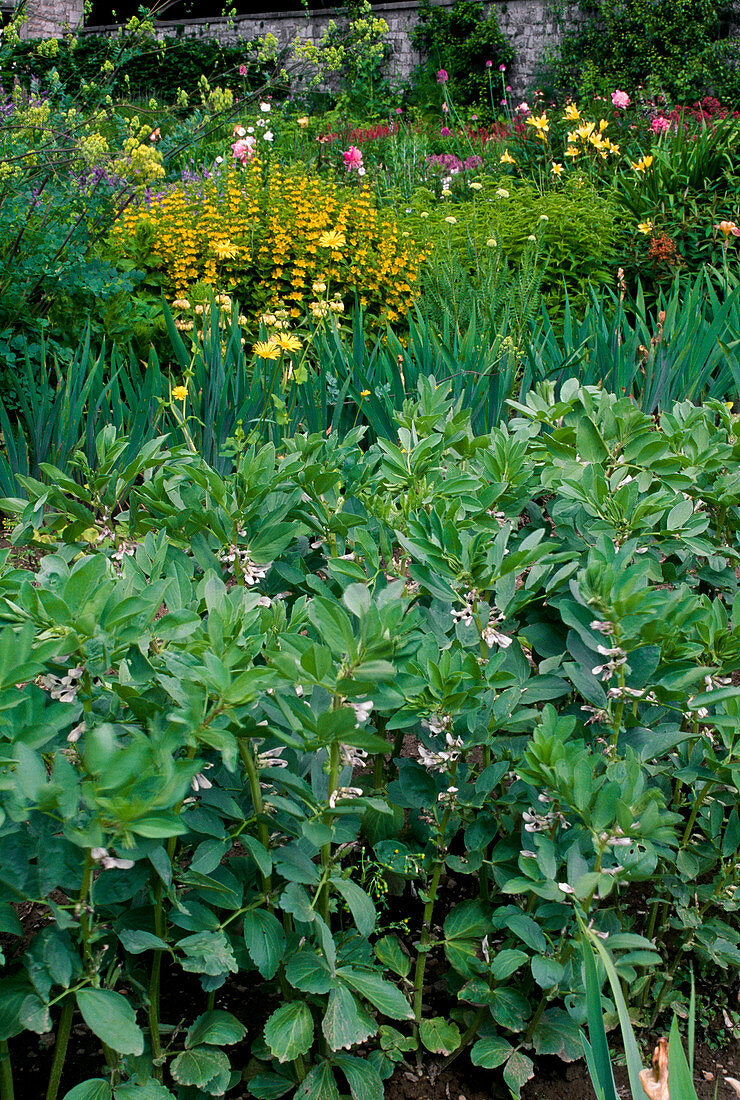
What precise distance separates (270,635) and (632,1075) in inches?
21.5

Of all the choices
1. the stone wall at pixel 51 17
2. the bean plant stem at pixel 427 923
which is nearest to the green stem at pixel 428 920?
the bean plant stem at pixel 427 923

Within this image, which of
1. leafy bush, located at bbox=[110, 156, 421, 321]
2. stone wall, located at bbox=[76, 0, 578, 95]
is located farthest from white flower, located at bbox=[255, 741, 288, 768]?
stone wall, located at bbox=[76, 0, 578, 95]

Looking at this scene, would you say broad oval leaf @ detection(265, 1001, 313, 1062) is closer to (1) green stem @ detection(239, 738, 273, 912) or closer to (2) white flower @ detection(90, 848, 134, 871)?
(1) green stem @ detection(239, 738, 273, 912)

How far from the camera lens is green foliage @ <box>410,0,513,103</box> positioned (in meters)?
12.6

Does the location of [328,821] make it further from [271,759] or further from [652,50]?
[652,50]

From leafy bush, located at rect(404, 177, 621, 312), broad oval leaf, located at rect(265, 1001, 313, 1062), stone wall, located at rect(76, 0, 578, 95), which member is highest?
stone wall, located at rect(76, 0, 578, 95)

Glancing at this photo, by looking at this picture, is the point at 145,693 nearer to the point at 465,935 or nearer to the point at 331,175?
the point at 465,935

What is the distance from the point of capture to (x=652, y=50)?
1120cm

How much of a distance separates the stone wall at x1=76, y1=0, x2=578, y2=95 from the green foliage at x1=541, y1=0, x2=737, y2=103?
2.45 feet

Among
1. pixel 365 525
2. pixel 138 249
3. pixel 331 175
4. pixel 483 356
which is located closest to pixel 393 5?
pixel 331 175

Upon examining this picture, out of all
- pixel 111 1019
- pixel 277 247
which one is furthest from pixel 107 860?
pixel 277 247

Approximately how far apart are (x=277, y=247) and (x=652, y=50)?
32.7 feet

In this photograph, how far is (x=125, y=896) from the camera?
2.49ft

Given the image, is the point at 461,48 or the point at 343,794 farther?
the point at 461,48
